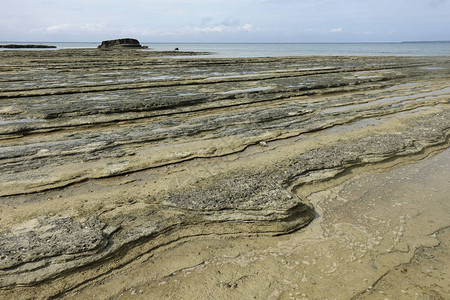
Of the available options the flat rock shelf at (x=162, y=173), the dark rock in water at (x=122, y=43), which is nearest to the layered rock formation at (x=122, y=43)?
the dark rock in water at (x=122, y=43)

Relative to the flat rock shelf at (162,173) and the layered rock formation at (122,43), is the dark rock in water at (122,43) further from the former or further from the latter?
the flat rock shelf at (162,173)

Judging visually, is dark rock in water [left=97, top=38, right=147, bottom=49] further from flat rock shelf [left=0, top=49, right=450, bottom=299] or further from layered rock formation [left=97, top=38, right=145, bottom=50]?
flat rock shelf [left=0, top=49, right=450, bottom=299]

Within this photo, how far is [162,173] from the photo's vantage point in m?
5.77

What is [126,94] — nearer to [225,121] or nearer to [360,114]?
[225,121]

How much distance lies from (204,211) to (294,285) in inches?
66.0

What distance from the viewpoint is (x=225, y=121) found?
945cm

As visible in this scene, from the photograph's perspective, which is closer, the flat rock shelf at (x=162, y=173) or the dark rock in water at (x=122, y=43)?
the flat rock shelf at (x=162, y=173)

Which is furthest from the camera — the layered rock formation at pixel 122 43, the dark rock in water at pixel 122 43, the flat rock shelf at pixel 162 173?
the layered rock formation at pixel 122 43

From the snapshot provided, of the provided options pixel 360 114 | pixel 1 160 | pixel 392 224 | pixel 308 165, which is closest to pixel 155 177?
pixel 308 165

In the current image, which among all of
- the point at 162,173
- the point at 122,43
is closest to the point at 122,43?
the point at 122,43

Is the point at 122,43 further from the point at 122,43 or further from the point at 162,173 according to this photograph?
the point at 162,173

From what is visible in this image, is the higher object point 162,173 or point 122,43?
point 122,43

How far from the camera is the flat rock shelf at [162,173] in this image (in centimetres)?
333

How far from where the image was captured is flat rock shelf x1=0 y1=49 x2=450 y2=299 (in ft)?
10.9
